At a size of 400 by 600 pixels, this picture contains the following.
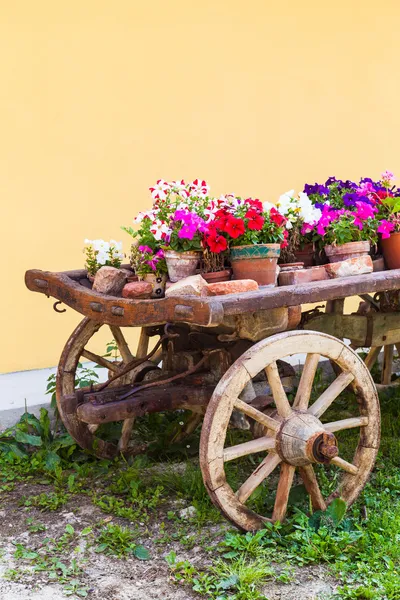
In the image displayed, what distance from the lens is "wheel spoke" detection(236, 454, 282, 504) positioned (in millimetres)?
3434

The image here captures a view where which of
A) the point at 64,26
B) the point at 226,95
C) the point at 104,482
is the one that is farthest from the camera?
the point at 226,95

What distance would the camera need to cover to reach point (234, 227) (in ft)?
11.8

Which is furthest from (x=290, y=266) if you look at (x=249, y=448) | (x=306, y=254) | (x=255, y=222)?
(x=249, y=448)

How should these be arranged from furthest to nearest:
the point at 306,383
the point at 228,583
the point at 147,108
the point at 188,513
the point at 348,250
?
the point at 147,108, the point at 348,250, the point at 188,513, the point at 306,383, the point at 228,583

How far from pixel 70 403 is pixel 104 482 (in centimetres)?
59

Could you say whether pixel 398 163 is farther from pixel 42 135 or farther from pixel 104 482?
pixel 104 482

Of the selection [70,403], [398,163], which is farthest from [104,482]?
[398,163]

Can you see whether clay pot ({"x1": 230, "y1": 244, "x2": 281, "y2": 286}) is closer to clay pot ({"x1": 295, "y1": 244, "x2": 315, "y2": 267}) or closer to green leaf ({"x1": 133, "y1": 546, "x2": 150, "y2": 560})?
clay pot ({"x1": 295, "y1": 244, "x2": 315, "y2": 267})

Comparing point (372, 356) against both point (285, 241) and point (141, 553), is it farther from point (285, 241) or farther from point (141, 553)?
point (141, 553)

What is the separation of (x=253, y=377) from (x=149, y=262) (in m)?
0.72

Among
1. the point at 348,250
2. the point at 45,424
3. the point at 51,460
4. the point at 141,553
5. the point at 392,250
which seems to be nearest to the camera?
the point at 141,553

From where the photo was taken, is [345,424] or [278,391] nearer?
[278,391]

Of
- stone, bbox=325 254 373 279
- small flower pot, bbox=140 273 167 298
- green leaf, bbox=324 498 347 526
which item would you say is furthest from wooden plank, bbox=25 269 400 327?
green leaf, bbox=324 498 347 526

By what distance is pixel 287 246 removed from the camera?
3.99m
